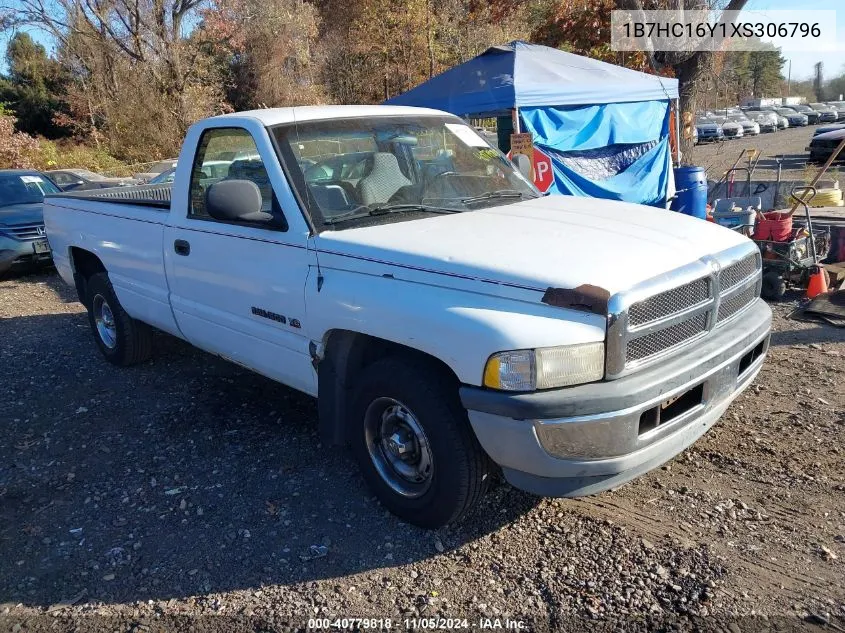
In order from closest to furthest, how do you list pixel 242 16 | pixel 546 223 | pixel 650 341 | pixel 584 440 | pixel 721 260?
1. pixel 584 440
2. pixel 650 341
3. pixel 721 260
4. pixel 546 223
5. pixel 242 16

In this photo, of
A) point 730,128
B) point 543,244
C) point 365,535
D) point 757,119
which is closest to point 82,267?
point 365,535

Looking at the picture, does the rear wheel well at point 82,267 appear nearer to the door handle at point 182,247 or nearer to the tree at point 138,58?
the door handle at point 182,247

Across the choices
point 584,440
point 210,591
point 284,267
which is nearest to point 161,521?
point 210,591

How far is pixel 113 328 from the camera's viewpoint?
20.2 feet

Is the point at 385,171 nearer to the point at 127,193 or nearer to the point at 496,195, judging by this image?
the point at 496,195

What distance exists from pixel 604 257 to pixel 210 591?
226 cm

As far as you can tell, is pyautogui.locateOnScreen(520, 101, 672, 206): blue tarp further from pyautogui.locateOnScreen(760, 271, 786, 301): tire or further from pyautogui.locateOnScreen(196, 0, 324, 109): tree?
pyautogui.locateOnScreen(196, 0, 324, 109): tree

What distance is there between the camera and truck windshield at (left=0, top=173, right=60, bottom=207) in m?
11.6

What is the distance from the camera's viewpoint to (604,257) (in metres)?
3.09

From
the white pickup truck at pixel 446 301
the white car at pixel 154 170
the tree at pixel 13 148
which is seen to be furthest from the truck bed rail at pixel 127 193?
the tree at pixel 13 148

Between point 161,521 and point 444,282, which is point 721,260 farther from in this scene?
point 161,521

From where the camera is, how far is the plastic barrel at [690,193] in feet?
35.1

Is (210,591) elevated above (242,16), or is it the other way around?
(242,16)

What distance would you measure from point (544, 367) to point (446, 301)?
519 millimetres
